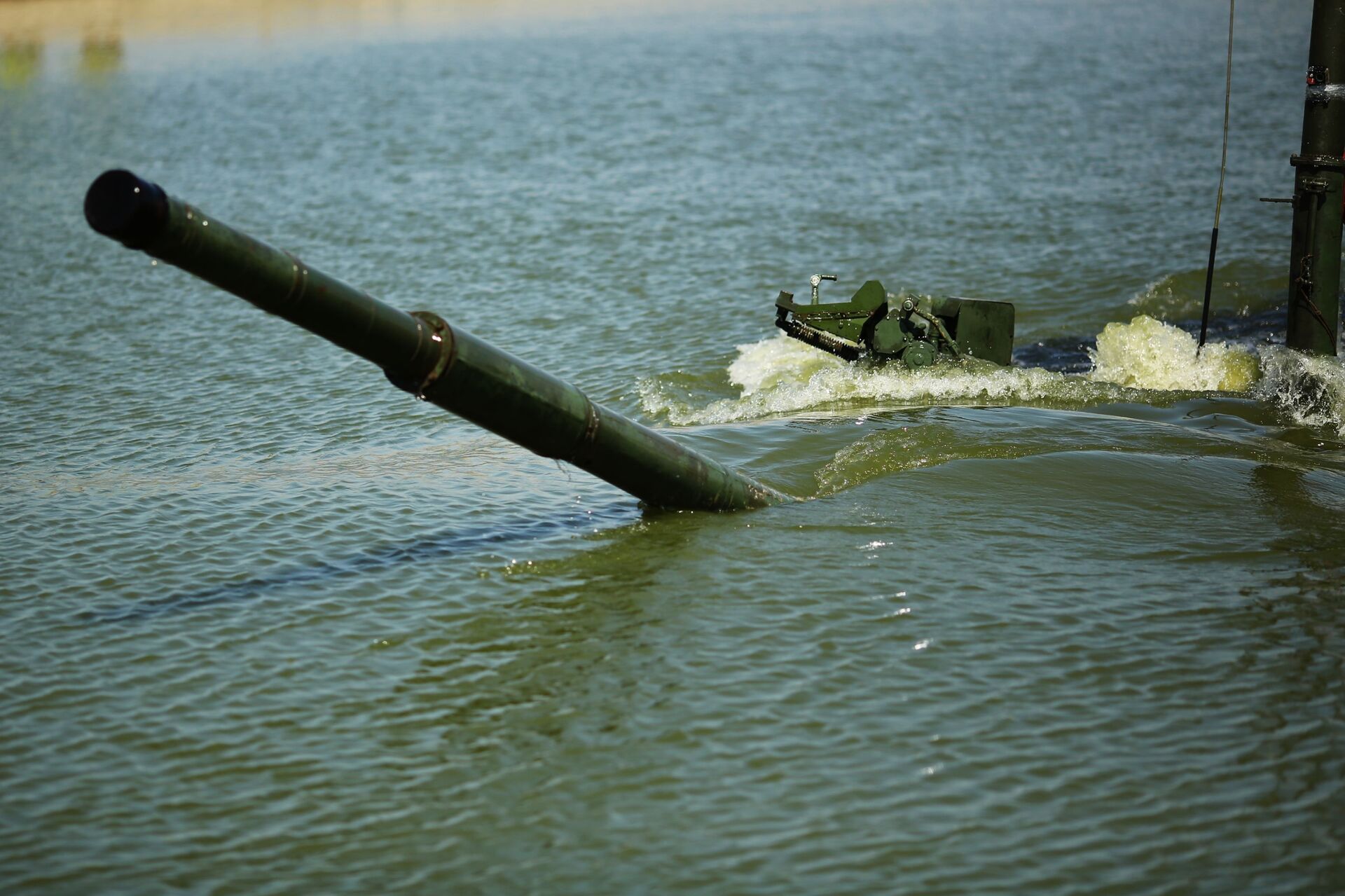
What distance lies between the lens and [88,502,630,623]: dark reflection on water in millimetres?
9297

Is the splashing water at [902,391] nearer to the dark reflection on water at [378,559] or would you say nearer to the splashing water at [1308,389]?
the splashing water at [1308,389]

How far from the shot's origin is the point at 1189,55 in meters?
38.2

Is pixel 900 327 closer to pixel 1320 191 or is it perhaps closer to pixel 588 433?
pixel 1320 191

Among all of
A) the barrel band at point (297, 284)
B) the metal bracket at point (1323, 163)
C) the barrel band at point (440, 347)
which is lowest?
the barrel band at point (440, 347)

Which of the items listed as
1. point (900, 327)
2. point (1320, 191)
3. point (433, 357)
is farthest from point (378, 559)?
point (1320, 191)

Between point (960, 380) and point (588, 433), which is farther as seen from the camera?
point (960, 380)

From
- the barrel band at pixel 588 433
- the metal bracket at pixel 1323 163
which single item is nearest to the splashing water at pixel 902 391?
the metal bracket at pixel 1323 163

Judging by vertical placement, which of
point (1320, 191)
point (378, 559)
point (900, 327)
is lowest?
point (378, 559)

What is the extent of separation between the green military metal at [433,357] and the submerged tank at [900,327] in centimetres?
244

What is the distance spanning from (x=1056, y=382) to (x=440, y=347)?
273 inches

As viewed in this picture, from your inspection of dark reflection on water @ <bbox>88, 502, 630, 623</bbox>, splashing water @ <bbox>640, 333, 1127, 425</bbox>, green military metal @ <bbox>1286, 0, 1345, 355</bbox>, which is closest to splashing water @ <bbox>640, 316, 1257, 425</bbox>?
splashing water @ <bbox>640, 333, 1127, 425</bbox>

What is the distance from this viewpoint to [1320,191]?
13.0m

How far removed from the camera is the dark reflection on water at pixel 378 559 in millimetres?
9297

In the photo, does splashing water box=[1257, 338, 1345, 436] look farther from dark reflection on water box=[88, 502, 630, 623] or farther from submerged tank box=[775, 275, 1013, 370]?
dark reflection on water box=[88, 502, 630, 623]
